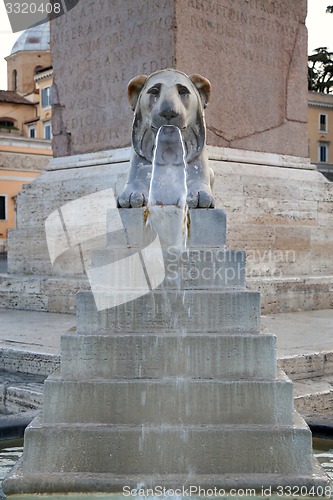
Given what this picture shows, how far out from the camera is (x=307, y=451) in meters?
3.29

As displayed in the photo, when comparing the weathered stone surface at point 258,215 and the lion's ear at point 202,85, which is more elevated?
the lion's ear at point 202,85

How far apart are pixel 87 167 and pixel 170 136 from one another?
462cm

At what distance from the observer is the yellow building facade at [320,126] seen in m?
41.4

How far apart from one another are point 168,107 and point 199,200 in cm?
53

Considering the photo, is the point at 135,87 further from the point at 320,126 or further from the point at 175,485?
the point at 320,126

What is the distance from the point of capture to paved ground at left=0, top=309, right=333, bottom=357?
551 centimetres

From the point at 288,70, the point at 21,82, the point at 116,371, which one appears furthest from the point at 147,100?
the point at 21,82

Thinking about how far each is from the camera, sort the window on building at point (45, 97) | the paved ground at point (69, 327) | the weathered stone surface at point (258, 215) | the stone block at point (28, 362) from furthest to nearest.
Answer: the window on building at point (45, 97) → the weathered stone surface at point (258, 215) → the paved ground at point (69, 327) → the stone block at point (28, 362)

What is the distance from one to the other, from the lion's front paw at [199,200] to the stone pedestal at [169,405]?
665 mm

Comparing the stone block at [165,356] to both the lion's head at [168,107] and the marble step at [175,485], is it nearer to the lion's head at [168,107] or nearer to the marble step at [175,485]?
the marble step at [175,485]

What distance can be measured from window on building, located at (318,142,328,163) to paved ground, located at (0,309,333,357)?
1444 inches

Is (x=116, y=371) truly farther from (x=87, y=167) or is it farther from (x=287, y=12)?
(x=287, y=12)

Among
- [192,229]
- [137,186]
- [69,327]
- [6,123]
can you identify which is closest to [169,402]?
[192,229]

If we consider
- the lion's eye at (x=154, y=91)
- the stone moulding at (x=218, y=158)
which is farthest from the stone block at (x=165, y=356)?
the stone moulding at (x=218, y=158)
